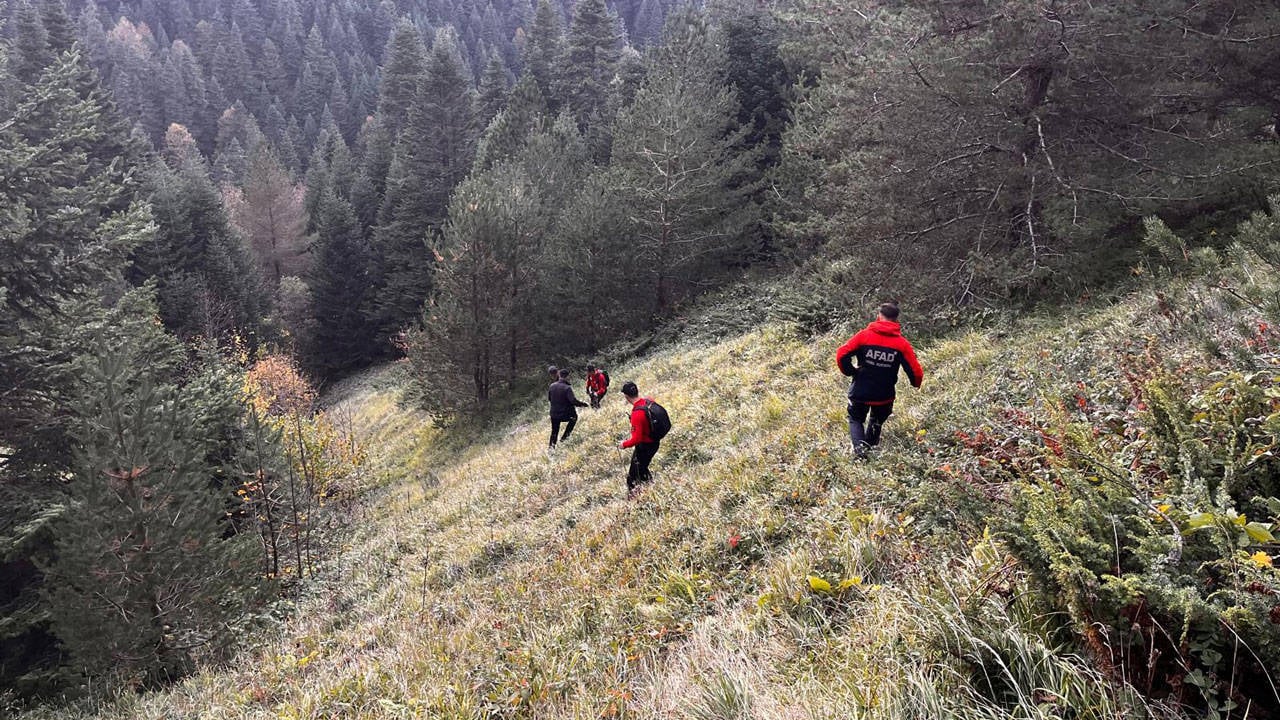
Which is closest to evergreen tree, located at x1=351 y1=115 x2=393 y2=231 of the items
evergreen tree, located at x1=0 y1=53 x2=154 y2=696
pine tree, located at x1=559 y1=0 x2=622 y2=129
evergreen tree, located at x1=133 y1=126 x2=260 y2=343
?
evergreen tree, located at x1=133 y1=126 x2=260 y2=343

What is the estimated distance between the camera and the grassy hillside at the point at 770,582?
110 inches

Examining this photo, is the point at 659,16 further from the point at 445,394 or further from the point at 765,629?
the point at 765,629

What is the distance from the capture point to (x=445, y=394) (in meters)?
22.2

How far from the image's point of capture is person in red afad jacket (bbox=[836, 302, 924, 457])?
626 centimetres

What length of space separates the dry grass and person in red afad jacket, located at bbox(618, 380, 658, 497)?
0.29 metres

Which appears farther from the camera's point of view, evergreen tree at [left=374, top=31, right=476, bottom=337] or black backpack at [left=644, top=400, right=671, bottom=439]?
evergreen tree at [left=374, top=31, right=476, bottom=337]

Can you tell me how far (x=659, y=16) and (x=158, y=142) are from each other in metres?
64.2

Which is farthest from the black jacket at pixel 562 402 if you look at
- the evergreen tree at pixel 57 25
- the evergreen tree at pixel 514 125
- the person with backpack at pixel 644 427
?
the evergreen tree at pixel 57 25

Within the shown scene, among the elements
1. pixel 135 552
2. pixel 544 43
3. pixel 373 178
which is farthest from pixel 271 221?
pixel 135 552

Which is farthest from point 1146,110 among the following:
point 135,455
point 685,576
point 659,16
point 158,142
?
point 659,16

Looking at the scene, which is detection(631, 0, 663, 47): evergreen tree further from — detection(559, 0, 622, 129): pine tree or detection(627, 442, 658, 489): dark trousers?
detection(627, 442, 658, 489): dark trousers

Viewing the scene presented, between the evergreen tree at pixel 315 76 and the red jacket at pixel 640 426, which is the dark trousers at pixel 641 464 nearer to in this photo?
the red jacket at pixel 640 426

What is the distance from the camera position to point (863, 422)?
21.5 feet

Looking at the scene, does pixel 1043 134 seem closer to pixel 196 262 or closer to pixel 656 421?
pixel 656 421
